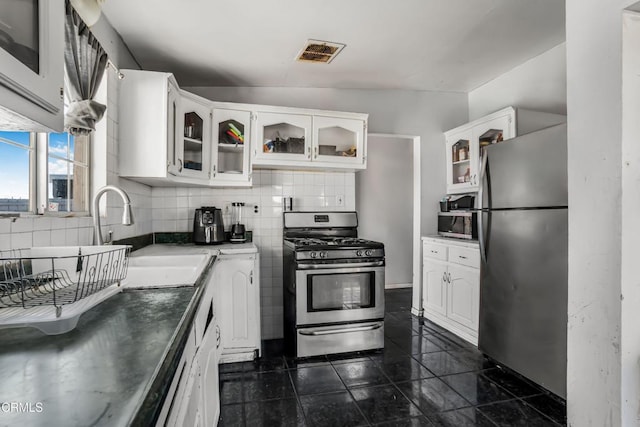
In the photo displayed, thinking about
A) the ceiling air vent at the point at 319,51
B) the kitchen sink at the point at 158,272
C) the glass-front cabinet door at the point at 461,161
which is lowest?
the kitchen sink at the point at 158,272

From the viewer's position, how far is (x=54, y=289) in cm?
74

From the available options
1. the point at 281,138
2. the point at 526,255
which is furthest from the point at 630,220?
the point at 281,138

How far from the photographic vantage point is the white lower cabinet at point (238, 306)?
8.05ft

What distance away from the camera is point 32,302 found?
2.58ft

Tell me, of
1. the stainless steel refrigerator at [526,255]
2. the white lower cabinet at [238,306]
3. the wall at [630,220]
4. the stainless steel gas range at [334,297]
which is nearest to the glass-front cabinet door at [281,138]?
the stainless steel gas range at [334,297]

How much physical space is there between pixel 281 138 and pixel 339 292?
1420 mm

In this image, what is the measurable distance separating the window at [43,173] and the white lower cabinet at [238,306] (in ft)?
3.34

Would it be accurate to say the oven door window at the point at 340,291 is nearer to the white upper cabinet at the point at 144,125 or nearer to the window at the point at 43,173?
the white upper cabinet at the point at 144,125

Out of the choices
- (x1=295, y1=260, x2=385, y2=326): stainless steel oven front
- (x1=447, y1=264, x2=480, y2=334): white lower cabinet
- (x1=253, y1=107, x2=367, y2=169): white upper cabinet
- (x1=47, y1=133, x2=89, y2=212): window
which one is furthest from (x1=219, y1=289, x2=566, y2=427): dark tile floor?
(x1=253, y1=107, x2=367, y2=169): white upper cabinet

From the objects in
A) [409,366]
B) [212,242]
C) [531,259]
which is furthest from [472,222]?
[212,242]

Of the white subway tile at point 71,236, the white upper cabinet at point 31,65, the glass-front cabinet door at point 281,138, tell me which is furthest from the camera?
the glass-front cabinet door at point 281,138

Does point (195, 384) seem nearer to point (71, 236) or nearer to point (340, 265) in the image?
point (71, 236)

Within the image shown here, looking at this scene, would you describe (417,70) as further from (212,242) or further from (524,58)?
(212,242)

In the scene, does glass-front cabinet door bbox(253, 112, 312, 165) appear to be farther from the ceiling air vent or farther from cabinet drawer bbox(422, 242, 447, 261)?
cabinet drawer bbox(422, 242, 447, 261)
